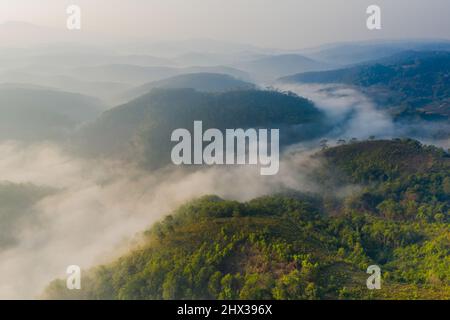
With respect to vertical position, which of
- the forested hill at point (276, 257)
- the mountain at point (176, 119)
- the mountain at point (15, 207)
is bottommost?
the mountain at point (15, 207)

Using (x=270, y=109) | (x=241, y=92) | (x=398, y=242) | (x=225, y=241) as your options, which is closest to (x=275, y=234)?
(x=225, y=241)

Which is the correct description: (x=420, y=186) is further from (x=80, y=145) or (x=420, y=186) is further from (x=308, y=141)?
(x=80, y=145)

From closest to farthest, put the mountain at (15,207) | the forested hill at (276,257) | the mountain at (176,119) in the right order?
the forested hill at (276,257) < the mountain at (15,207) < the mountain at (176,119)

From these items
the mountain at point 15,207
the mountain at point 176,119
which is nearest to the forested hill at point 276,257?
the mountain at point 15,207

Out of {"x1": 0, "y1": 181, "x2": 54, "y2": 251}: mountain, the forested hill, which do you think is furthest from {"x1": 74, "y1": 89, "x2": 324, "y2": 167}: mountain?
the forested hill

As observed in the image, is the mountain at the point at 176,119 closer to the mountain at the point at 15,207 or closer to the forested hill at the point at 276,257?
the mountain at the point at 15,207

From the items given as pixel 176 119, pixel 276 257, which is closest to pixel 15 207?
pixel 176 119

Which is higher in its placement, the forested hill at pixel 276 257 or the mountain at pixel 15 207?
the forested hill at pixel 276 257
